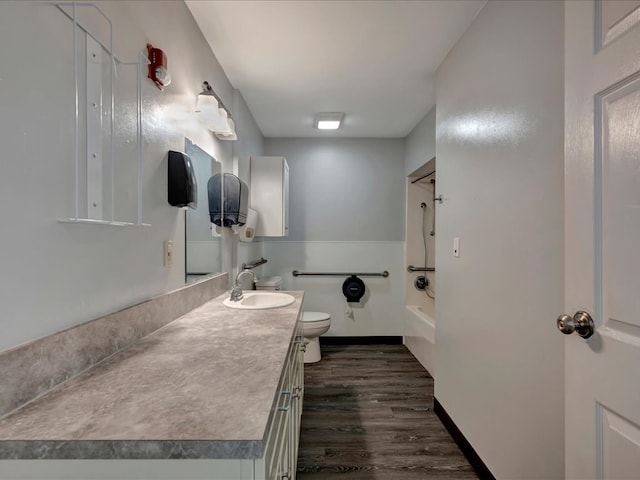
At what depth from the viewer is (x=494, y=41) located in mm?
1500

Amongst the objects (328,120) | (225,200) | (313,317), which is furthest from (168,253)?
(328,120)

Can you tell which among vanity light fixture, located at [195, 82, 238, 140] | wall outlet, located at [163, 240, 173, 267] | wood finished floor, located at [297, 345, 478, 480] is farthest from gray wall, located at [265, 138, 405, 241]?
wall outlet, located at [163, 240, 173, 267]

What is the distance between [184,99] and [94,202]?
34.6 inches

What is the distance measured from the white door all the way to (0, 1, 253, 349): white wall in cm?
134

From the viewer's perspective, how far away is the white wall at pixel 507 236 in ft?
3.74

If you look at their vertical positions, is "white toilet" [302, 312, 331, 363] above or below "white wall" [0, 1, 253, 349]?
below

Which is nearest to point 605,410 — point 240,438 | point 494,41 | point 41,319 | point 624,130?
point 624,130

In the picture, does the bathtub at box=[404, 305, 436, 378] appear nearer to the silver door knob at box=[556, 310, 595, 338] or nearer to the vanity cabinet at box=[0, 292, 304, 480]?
the silver door knob at box=[556, 310, 595, 338]

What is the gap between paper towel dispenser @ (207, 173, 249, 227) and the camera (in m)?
1.92

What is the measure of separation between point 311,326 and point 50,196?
239 centimetres

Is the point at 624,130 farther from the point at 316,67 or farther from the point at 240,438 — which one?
the point at 316,67

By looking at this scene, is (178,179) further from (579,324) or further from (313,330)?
(313,330)

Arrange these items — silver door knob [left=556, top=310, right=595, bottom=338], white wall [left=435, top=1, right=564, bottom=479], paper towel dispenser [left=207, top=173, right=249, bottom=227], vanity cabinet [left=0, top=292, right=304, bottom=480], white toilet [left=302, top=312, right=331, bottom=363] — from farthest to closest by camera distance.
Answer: white toilet [left=302, top=312, right=331, bottom=363] < paper towel dispenser [left=207, top=173, right=249, bottom=227] < white wall [left=435, top=1, right=564, bottom=479] < silver door knob [left=556, top=310, right=595, bottom=338] < vanity cabinet [left=0, top=292, right=304, bottom=480]

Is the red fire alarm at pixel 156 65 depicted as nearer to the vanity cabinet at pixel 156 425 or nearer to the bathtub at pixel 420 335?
the vanity cabinet at pixel 156 425
